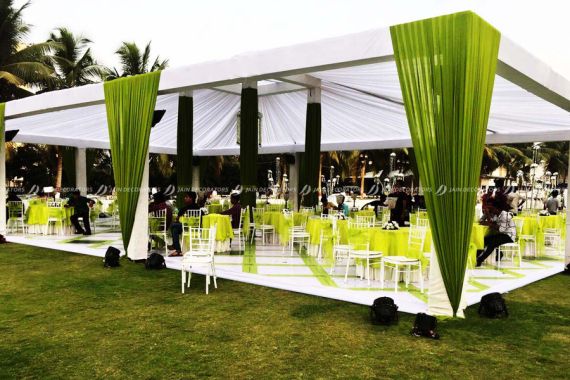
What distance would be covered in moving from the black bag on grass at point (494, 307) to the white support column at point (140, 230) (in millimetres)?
5049

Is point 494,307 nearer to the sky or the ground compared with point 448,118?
nearer to the ground

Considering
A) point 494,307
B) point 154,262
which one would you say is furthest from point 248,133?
point 494,307

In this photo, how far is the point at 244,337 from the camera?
13.4 feet

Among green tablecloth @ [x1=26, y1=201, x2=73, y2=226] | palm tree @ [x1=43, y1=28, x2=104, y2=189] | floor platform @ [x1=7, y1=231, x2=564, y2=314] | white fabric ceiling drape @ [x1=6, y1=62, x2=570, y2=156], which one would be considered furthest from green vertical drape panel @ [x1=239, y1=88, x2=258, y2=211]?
palm tree @ [x1=43, y1=28, x2=104, y2=189]

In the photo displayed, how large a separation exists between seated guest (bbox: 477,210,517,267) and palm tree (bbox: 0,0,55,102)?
16.5 meters

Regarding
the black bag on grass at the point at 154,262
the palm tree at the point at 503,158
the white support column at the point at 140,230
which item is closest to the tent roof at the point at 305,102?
the white support column at the point at 140,230

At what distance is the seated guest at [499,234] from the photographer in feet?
23.5

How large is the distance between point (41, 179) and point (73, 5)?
49.3 ft

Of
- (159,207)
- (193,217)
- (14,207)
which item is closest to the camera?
(193,217)

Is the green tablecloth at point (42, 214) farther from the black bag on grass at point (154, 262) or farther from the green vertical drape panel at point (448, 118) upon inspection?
the green vertical drape panel at point (448, 118)

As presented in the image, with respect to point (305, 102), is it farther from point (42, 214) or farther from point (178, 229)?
point (42, 214)

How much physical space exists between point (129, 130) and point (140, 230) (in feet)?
5.17

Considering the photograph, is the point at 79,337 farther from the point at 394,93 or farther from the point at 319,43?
the point at 394,93

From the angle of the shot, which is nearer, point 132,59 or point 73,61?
point 73,61
